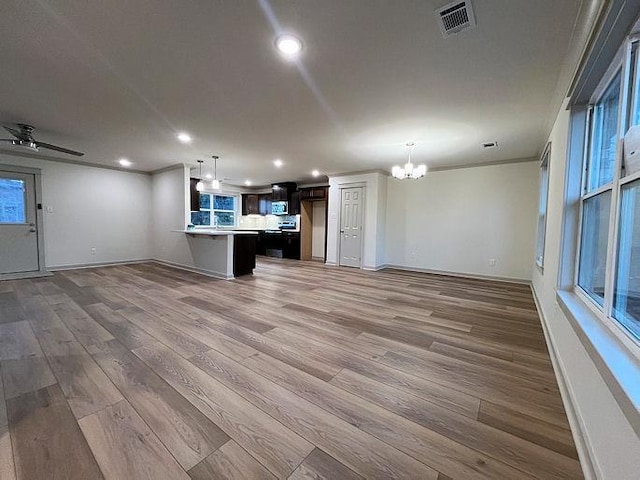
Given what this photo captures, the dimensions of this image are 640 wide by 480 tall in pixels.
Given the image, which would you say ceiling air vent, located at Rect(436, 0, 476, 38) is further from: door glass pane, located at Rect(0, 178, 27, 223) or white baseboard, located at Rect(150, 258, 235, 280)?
door glass pane, located at Rect(0, 178, 27, 223)

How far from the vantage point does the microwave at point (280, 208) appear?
8.00 meters

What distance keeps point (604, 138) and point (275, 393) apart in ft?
9.12

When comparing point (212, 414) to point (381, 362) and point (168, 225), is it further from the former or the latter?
point (168, 225)

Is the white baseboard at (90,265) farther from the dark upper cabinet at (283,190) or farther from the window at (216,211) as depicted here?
the dark upper cabinet at (283,190)

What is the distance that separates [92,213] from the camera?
5.98 metres

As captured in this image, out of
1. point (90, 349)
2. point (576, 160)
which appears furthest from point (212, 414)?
point (576, 160)

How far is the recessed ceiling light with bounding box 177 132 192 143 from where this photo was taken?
3850 mm

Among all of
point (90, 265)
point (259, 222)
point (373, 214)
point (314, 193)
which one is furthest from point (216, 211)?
point (373, 214)

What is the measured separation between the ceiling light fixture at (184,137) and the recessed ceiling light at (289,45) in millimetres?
2527

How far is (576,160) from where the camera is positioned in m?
2.03

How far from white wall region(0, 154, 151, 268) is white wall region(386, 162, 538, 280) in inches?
257

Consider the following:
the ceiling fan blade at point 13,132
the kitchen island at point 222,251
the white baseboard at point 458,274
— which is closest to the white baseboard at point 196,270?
the kitchen island at point 222,251

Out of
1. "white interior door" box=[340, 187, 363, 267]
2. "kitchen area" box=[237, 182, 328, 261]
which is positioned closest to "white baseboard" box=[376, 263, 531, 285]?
"white interior door" box=[340, 187, 363, 267]

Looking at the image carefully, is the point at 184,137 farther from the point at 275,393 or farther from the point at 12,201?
the point at 12,201
